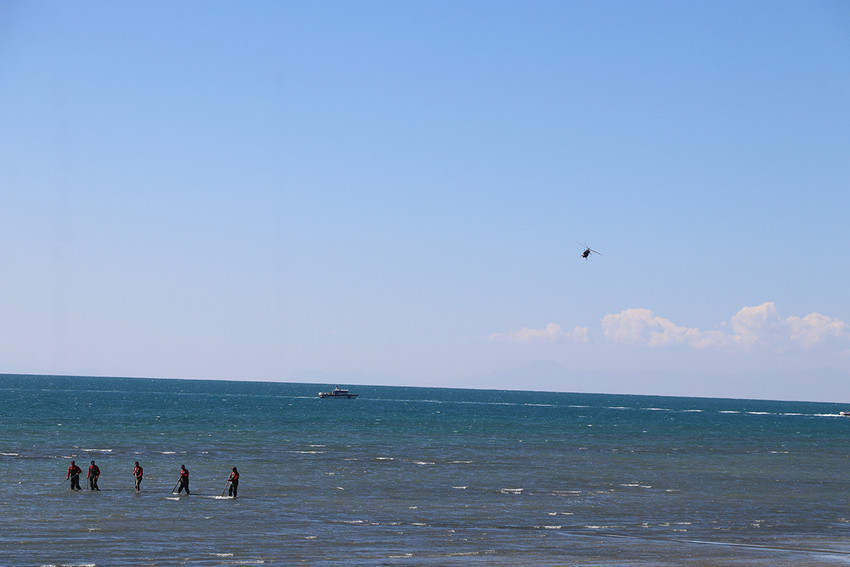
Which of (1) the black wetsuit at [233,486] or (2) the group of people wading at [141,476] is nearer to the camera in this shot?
(1) the black wetsuit at [233,486]

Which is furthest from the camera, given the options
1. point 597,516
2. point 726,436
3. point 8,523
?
point 726,436

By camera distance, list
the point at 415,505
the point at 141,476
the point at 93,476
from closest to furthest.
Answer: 1. the point at 415,505
2. the point at 141,476
3. the point at 93,476

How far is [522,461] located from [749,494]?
22.0m

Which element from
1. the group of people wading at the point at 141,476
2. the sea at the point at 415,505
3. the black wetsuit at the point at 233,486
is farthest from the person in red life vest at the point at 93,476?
the black wetsuit at the point at 233,486

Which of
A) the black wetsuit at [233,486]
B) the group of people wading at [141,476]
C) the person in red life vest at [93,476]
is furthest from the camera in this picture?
the person in red life vest at [93,476]

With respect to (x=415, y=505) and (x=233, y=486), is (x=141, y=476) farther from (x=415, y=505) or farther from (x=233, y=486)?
(x=415, y=505)

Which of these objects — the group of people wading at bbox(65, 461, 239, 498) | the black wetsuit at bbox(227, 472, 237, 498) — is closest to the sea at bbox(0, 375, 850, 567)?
the black wetsuit at bbox(227, 472, 237, 498)

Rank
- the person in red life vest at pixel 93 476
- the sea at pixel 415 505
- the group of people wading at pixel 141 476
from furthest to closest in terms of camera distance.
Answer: the person in red life vest at pixel 93 476 → the group of people wading at pixel 141 476 → the sea at pixel 415 505

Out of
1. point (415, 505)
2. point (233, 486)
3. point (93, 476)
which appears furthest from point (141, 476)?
point (415, 505)

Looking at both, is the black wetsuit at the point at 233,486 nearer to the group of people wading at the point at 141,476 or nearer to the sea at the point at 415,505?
the group of people wading at the point at 141,476

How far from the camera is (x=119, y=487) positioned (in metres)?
50.5

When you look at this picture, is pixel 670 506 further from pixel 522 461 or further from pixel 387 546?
pixel 522 461

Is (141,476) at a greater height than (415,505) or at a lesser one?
greater

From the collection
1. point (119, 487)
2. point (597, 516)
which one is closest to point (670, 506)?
point (597, 516)
